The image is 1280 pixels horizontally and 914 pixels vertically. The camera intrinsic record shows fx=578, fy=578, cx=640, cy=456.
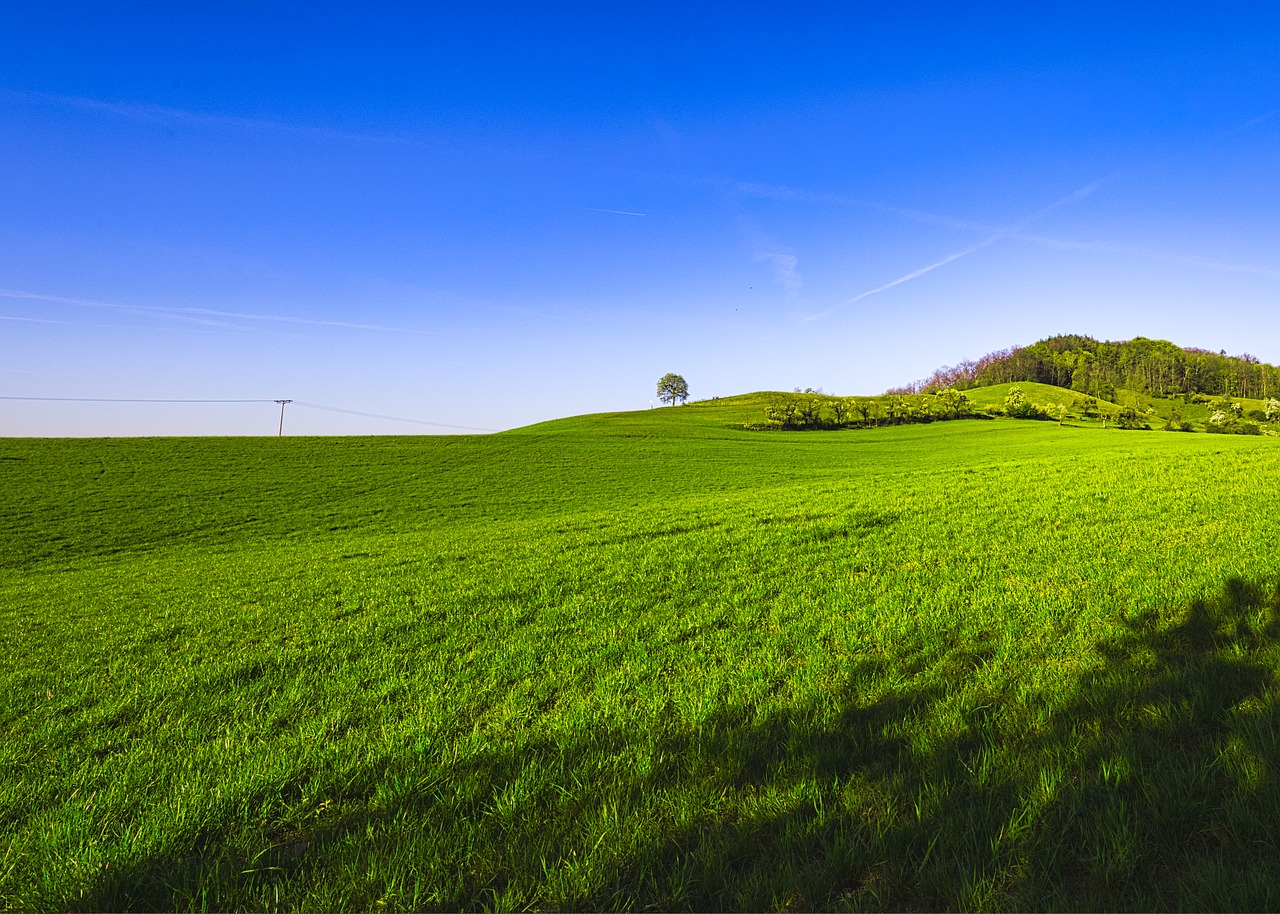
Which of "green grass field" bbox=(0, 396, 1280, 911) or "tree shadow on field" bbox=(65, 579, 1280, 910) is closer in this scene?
"tree shadow on field" bbox=(65, 579, 1280, 910)

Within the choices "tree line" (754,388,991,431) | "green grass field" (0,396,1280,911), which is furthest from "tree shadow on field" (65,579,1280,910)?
"tree line" (754,388,991,431)

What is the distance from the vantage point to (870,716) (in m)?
5.04

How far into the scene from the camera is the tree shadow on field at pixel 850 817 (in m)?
3.10

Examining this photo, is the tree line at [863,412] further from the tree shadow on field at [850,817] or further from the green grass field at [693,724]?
the tree shadow on field at [850,817]

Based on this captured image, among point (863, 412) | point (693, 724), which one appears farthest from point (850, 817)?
point (863, 412)

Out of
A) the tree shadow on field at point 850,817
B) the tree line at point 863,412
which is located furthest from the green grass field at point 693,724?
the tree line at point 863,412

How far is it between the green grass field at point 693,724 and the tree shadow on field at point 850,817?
0.02 m

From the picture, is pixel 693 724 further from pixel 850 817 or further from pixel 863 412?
pixel 863 412

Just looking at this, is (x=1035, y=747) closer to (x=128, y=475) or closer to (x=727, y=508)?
(x=727, y=508)

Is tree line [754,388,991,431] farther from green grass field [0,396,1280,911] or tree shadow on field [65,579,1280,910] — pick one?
tree shadow on field [65,579,1280,910]

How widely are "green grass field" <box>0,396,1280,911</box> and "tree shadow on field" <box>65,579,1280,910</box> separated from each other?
0.02m

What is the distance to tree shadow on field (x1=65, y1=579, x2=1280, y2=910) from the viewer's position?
122 inches

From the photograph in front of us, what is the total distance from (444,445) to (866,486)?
168 ft

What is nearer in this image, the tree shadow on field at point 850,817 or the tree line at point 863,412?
the tree shadow on field at point 850,817
